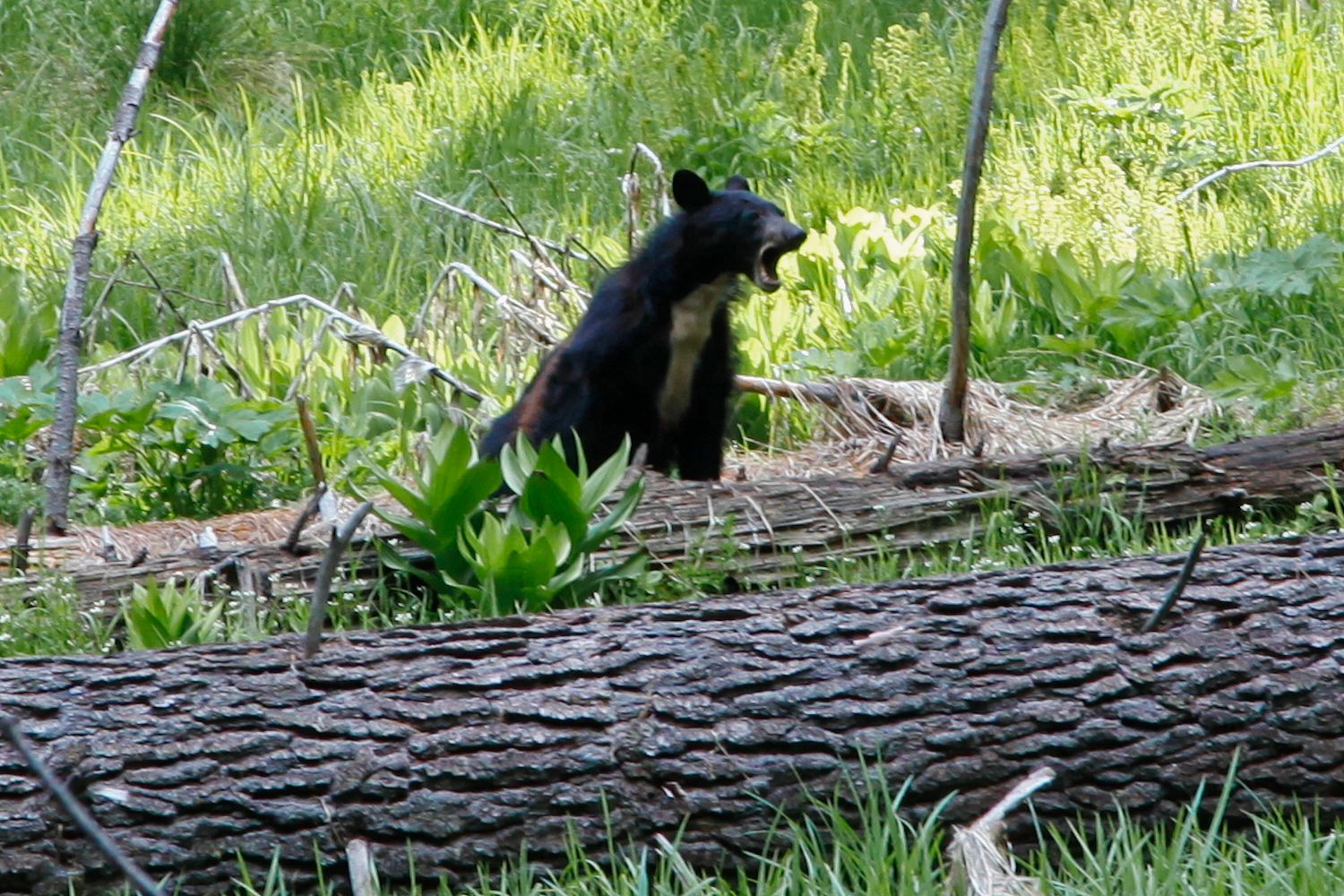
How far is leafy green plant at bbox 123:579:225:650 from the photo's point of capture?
375cm

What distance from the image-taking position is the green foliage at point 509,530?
160 inches

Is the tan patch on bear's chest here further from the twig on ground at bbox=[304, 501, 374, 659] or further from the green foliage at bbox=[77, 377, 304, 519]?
the twig on ground at bbox=[304, 501, 374, 659]

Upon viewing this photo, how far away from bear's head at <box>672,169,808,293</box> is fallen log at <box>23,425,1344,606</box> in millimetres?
1227

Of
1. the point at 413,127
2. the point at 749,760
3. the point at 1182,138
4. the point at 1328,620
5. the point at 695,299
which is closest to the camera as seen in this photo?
the point at 749,760

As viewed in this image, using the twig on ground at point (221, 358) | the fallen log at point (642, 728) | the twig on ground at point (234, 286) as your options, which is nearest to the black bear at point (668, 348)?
the twig on ground at point (221, 358)

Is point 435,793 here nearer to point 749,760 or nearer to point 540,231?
point 749,760

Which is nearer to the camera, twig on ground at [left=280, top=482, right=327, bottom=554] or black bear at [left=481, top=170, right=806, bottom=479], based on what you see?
twig on ground at [left=280, top=482, right=327, bottom=554]

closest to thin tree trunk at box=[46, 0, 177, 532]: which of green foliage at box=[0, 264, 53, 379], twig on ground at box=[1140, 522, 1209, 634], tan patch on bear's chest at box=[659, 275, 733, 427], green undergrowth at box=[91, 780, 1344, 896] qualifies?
green foliage at box=[0, 264, 53, 379]

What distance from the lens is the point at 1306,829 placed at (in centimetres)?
278

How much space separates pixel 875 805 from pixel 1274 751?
2.54 feet

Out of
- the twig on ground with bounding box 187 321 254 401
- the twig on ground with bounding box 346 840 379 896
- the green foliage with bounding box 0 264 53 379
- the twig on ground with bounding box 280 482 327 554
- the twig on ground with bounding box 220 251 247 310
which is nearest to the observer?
the twig on ground with bounding box 346 840 379 896

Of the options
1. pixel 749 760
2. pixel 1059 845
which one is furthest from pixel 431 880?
pixel 1059 845

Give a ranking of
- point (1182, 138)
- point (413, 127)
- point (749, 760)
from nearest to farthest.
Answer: point (749, 760) < point (1182, 138) < point (413, 127)

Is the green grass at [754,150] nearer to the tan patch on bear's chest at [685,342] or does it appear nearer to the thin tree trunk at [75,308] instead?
the tan patch on bear's chest at [685,342]
